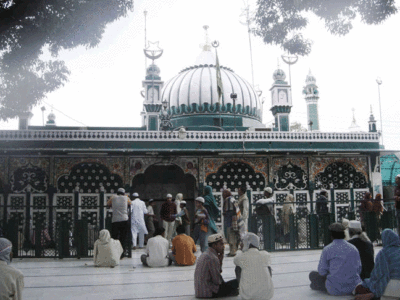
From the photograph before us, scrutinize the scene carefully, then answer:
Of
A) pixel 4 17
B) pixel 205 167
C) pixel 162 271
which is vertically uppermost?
pixel 4 17

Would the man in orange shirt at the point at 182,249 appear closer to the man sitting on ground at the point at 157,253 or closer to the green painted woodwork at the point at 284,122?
the man sitting on ground at the point at 157,253

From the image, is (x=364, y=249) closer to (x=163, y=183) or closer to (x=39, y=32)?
(x=39, y=32)

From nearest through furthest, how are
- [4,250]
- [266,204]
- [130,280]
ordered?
1. [4,250]
2. [130,280]
3. [266,204]

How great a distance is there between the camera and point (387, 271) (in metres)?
4.47

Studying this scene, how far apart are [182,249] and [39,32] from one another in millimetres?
4311

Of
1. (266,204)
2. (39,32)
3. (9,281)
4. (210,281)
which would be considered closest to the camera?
(9,281)

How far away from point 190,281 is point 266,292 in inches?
69.2

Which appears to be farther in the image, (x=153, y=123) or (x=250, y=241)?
(x=153, y=123)

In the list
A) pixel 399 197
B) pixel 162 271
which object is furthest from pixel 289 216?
pixel 162 271

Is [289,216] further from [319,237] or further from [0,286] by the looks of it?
[0,286]

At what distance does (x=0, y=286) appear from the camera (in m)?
4.16

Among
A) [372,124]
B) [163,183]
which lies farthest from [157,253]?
[372,124]

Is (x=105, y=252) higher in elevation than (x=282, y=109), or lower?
lower

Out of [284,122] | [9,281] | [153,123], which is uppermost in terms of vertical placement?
[284,122]
